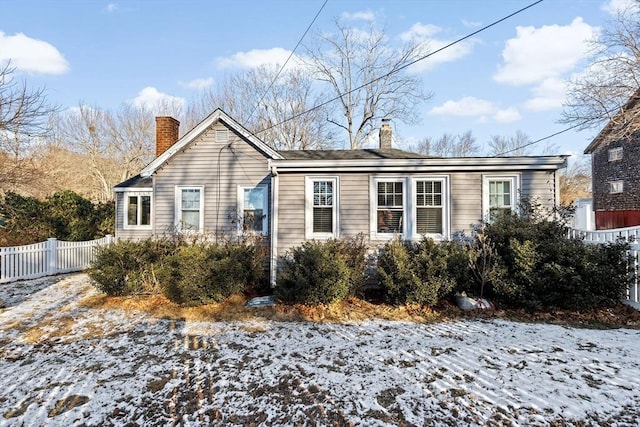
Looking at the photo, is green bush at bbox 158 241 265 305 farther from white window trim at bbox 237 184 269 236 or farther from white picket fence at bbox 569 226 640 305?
white picket fence at bbox 569 226 640 305

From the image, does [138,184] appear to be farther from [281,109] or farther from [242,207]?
[281,109]

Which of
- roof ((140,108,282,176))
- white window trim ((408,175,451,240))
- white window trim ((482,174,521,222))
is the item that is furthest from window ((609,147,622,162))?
roof ((140,108,282,176))

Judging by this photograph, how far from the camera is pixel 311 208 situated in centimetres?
855

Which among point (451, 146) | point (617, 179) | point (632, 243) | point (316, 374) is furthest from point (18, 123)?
point (451, 146)

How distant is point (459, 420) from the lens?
3.08 m

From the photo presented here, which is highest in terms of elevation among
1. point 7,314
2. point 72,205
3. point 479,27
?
point 479,27

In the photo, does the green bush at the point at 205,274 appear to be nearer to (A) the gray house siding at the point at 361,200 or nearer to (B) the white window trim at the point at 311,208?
(A) the gray house siding at the point at 361,200

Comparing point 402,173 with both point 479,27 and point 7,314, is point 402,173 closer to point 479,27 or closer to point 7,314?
point 479,27

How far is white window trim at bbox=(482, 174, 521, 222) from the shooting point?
26.0 feet

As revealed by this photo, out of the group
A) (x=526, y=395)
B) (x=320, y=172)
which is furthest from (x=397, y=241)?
(x=526, y=395)

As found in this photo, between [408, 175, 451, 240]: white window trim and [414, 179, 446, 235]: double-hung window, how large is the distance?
26mm

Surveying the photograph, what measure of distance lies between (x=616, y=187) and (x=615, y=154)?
6.12 ft

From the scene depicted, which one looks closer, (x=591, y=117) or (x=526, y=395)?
(x=526, y=395)

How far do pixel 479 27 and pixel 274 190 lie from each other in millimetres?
5670
